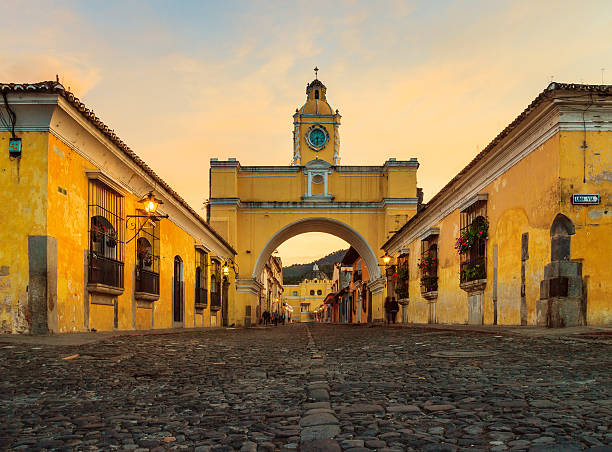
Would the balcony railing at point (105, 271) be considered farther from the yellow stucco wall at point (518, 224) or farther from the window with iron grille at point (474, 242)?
the window with iron grille at point (474, 242)

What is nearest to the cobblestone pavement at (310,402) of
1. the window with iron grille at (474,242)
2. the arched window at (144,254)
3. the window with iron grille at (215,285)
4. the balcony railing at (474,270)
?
the balcony railing at (474,270)

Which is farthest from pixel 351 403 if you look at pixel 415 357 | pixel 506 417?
pixel 415 357

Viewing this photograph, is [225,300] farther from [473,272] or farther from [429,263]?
[473,272]

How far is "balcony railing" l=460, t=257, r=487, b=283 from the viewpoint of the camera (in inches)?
536

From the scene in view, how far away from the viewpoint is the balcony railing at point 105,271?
10.8 meters

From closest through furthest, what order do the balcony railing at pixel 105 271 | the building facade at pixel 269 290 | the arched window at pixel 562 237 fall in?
the arched window at pixel 562 237 < the balcony railing at pixel 105 271 < the building facade at pixel 269 290

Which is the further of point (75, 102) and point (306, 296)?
Result: point (306, 296)

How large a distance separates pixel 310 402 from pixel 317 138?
30.3 m

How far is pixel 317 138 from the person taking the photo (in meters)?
33.0

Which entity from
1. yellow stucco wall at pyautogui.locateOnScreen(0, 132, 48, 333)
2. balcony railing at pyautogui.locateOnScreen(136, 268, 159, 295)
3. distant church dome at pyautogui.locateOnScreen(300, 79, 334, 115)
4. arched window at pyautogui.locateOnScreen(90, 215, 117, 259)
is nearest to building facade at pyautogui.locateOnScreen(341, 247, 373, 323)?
distant church dome at pyautogui.locateOnScreen(300, 79, 334, 115)

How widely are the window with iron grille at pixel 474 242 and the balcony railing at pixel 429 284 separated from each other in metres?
3.79

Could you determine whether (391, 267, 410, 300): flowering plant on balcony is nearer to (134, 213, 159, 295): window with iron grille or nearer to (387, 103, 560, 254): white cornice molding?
(387, 103, 560, 254): white cornice molding

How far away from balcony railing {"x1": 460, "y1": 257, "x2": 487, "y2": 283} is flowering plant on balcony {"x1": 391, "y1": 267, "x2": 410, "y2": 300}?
956 cm

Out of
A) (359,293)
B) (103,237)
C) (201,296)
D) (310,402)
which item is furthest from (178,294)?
(359,293)
